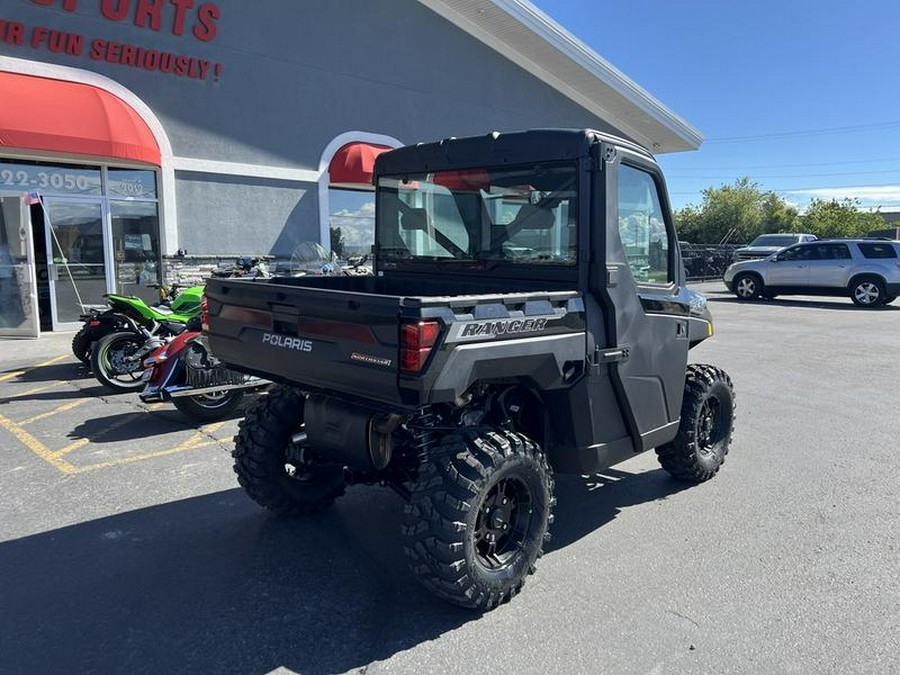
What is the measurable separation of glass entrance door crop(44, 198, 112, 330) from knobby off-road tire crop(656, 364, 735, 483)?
34.2ft

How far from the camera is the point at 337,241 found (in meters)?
15.2

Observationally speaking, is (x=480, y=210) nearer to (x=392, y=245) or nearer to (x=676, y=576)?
(x=392, y=245)

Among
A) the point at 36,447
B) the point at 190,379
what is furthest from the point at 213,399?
the point at 36,447

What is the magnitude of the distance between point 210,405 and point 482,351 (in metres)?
4.39

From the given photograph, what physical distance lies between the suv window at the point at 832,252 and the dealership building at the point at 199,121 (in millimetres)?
9518

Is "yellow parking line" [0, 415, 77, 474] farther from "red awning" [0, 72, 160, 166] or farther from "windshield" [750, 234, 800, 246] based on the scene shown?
"windshield" [750, 234, 800, 246]

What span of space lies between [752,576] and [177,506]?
3.51 meters

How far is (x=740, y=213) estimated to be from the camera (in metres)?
51.0

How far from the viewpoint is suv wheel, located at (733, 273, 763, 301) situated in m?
19.9

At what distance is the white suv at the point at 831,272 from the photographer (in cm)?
1764

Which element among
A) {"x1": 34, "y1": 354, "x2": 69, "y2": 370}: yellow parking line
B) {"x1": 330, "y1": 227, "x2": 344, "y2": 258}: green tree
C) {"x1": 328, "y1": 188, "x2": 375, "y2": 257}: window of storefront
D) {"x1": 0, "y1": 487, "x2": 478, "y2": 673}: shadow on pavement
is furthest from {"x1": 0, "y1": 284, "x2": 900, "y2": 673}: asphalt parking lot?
{"x1": 328, "y1": 188, "x2": 375, "y2": 257}: window of storefront

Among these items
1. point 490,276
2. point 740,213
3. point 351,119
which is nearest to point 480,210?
point 490,276

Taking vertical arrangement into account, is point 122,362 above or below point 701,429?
above

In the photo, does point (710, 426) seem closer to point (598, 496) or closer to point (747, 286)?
point (598, 496)
